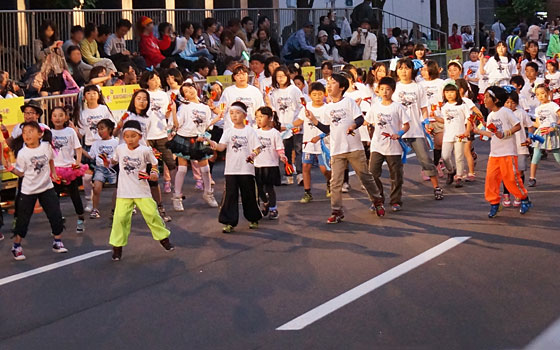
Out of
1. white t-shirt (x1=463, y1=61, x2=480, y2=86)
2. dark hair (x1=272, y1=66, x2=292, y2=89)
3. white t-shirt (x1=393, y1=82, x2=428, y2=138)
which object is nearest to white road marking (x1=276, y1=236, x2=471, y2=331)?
white t-shirt (x1=393, y1=82, x2=428, y2=138)

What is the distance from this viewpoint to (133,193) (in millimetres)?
11961

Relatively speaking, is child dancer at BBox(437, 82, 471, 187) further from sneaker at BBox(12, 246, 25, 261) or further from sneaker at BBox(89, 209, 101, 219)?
sneaker at BBox(12, 246, 25, 261)

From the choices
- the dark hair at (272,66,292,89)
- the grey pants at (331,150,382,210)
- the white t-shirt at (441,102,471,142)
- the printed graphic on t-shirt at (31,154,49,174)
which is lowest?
the grey pants at (331,150,382,210)

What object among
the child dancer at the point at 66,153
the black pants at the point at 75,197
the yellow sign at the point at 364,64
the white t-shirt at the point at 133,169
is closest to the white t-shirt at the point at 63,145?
the child dancer at the point at 66,153

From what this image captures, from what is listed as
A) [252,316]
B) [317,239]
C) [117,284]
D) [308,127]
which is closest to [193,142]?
[308,127]

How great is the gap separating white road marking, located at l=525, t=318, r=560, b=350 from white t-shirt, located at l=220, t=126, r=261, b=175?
5472 millimetres

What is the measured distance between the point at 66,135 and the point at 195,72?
7.51 meters

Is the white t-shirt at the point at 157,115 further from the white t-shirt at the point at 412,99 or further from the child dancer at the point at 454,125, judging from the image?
the child dancer at the point at 454,125

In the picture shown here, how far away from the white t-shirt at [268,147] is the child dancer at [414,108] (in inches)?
80.5

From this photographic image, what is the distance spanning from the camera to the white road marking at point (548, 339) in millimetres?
7598

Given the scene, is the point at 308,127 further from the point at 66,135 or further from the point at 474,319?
the point at 474,319

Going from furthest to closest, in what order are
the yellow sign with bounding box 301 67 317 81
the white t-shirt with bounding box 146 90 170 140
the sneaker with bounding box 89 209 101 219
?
the yellow sign with bounding box 301 67 317 81
the white t-shirt with bounding box 146 90 170 140
the sneaker with bounding box 89 209 101 219

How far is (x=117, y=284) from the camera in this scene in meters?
10.6

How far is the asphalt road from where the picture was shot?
846cm
